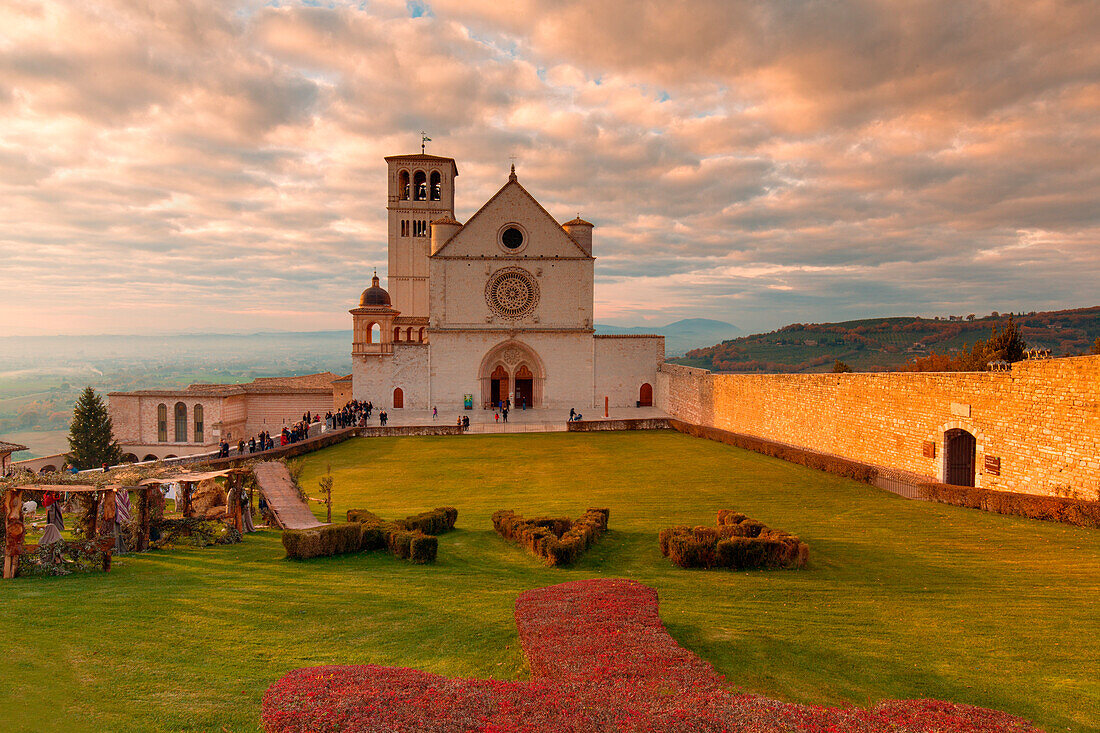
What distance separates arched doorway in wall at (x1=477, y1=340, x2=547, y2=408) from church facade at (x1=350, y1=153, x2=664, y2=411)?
7cm

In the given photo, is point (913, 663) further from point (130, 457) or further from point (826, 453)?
point (130, 457)

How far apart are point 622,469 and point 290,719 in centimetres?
1655

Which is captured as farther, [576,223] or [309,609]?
[576,223]

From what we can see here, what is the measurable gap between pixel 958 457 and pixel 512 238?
2971 cm

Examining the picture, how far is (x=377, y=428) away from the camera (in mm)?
30031

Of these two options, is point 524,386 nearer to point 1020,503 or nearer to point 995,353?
point 995,353

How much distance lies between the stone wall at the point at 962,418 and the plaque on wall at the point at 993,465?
2 centimetres

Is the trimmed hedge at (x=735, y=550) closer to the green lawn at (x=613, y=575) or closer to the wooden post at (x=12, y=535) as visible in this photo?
the green lawn at (x=613, y=575)

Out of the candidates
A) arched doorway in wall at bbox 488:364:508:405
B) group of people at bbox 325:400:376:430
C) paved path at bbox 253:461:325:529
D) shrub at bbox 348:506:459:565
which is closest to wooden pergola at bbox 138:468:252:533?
paved path at bbox 253:461:325:529

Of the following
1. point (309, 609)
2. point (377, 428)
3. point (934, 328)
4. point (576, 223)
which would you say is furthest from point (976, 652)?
point (934, 328)

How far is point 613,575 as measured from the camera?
32.4ft

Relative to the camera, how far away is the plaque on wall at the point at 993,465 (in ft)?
47.8

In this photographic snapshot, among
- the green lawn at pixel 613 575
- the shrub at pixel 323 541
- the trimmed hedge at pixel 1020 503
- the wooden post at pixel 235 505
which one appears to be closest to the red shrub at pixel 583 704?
the green lawn at pixel 613 575

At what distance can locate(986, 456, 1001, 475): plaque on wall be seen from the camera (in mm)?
14555
